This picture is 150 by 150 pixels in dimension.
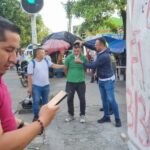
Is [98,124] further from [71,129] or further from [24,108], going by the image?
[24,108]

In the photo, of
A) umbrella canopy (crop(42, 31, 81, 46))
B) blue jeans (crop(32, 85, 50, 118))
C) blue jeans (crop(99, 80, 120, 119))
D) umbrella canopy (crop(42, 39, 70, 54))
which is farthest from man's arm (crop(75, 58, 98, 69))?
umbrella canopy (crop(42, 31, 81, 46))

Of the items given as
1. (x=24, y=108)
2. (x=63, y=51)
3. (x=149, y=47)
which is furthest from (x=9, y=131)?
(x=63, y=51)

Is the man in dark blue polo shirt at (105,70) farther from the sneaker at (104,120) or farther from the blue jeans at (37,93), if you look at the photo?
the blue jeans at (37,93)

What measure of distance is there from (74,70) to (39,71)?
73 centimetres

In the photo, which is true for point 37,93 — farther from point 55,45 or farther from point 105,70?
point 55,45

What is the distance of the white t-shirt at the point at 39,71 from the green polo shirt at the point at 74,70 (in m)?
0.45

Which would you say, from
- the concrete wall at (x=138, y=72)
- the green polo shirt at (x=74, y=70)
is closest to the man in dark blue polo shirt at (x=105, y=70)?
the green polo shirt at (x=74, y=70)

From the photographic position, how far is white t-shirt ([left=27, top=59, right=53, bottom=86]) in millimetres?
8234

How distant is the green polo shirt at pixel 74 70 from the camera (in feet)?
28.0

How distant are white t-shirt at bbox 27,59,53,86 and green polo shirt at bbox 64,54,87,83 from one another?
0.45m

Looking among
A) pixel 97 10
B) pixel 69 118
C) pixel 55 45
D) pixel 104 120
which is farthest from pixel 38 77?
pixel 97 10

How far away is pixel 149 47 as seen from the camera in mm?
2650

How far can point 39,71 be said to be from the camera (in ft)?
27.1

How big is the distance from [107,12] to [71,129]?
46.1 ft
